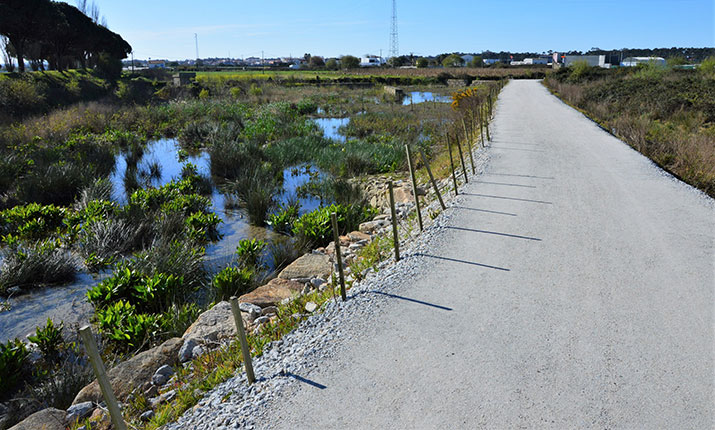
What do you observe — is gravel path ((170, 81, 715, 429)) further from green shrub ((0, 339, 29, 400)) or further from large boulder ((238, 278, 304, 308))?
green shrub ((0, 339, 29, 400))

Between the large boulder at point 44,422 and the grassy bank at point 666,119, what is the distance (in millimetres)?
10577

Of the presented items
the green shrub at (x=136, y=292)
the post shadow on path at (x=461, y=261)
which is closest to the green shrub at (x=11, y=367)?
the green shrub at (x=136, y=292)

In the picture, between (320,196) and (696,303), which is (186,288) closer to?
(320,196)

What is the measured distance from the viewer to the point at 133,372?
14.8ft

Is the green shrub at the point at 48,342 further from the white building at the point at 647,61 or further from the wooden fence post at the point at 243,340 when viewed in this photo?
the white building at the point at 647,61

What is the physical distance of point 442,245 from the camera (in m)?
6.39

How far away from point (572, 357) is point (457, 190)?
5.41m

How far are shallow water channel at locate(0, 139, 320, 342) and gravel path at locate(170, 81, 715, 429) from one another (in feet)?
13.2

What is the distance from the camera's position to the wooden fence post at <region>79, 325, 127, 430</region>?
2670 mm

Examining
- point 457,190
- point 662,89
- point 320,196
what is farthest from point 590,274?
point 662,89

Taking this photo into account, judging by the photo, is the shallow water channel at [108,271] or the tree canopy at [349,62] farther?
the tree canopy at [349,62]

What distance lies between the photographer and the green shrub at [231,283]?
6.70 metres

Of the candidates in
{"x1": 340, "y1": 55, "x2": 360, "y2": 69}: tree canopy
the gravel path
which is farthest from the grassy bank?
{"x1": 340, "y1": 55, "x2": 360, "y2": 69}: tree canopy

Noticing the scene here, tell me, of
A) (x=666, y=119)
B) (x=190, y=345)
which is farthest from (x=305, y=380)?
(x=666, y=119)
